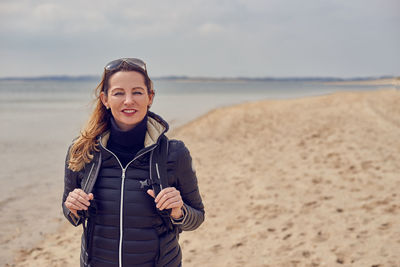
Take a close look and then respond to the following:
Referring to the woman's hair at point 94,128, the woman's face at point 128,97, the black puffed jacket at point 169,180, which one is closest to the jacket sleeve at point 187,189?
the black puffed jacket at point 169,180

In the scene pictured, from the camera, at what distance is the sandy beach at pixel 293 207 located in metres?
4.73

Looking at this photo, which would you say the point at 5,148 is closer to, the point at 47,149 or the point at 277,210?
the point at 47,149

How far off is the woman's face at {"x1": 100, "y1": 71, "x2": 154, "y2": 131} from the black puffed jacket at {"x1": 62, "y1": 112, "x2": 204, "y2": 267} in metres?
0.12

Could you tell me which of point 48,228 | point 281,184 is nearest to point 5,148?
point 48,228

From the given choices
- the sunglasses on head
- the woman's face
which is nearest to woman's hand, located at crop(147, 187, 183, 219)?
the woman's face

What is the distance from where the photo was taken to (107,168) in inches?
81.3

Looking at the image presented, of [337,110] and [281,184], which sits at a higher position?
[337,110]

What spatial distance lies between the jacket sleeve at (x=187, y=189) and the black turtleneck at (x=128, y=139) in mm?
213

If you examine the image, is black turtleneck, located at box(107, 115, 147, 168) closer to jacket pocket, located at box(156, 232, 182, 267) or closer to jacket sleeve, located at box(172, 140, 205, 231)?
jacket sleeve, located at box(172, 140, 205, 231)

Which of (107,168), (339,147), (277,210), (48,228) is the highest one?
(107,168)

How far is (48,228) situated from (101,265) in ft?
16.7

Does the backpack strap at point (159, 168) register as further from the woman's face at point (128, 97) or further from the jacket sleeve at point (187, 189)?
the woman's face at point (128, 97)

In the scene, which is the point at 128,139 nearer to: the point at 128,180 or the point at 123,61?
the point at 128,180

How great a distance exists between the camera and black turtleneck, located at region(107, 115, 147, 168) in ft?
6.84
